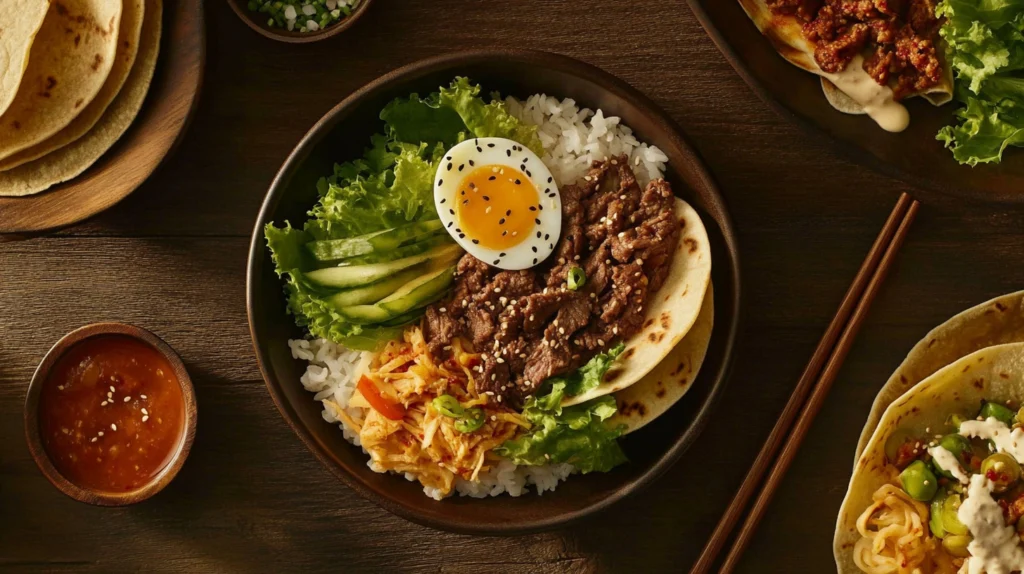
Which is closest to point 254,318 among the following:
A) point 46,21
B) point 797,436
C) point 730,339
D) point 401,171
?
point 401,171

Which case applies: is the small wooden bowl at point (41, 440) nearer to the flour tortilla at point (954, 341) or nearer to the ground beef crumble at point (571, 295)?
the ground beef crumble at point (571, 295)

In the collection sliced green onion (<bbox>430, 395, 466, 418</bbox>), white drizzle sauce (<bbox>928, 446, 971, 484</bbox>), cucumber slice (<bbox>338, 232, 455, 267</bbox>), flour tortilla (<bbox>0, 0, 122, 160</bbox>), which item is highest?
flour tortilla (<bbox>0, 0, 122, 160</bbox>)

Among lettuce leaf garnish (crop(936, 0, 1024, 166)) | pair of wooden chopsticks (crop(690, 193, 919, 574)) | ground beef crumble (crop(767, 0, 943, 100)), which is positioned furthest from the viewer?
pair of wooden chopsticks (crop(690, 193, 919, 574))

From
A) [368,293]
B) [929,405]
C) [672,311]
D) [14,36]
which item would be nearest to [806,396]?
[929,405]

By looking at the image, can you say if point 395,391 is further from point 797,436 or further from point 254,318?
point 797,436

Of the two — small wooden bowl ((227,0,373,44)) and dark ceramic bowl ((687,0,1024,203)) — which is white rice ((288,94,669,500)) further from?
small wooden bowl ((227,0,373,44))

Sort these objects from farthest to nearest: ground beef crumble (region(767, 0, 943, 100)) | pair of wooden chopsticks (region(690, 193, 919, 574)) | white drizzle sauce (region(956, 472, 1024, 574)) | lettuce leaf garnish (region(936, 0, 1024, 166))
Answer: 1. pair of wooden chopsticks (region(690, 193, 919, 574))
2. white drizzle sauce (region(956, 472, 1024, 574))
3. ground beef crumble (region(767, 0, 943, 100))
4. lettuce leaf garnish (region(936, 0, 1024, 166))

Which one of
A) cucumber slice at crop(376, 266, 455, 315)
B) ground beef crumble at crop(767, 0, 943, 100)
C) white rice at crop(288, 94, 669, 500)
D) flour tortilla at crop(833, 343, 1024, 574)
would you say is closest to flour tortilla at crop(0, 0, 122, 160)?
white rice at crop(288, 94, 669, 500)
